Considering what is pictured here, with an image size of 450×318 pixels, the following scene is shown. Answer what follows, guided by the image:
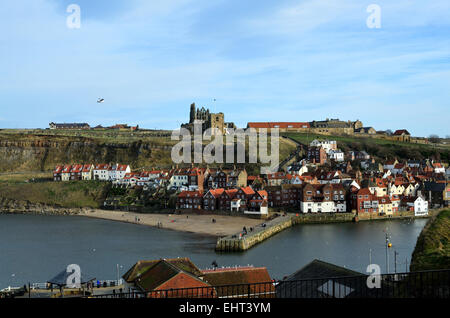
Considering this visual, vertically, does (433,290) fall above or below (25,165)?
below

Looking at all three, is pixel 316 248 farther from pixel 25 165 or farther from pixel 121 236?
pixel 25 165

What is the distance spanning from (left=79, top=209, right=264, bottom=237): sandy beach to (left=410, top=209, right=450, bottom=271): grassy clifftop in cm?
1856

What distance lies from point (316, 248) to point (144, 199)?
A: 31.2m

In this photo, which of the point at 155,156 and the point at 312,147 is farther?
the point at 155,156

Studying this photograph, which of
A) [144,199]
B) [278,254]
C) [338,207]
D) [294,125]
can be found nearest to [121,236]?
[278,254]

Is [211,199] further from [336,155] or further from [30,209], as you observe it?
[336,155]

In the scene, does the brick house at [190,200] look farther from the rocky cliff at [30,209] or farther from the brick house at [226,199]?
the rocky cliff at [30,209]

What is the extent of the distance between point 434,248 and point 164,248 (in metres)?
19.9

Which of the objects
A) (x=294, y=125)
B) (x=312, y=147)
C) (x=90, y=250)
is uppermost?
(x=294, y=125)

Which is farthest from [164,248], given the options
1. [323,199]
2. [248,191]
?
[323,199]

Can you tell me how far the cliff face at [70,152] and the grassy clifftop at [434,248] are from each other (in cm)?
5900

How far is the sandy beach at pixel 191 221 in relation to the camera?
42781mm

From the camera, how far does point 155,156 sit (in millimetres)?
82438
